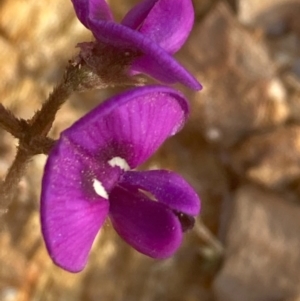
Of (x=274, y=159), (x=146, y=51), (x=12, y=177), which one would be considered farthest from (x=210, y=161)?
(x=146, y=51)

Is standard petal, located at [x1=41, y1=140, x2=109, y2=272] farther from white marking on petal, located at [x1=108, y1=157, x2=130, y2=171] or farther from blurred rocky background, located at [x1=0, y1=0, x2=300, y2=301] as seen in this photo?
blurred rocky background, located at [x1=0, y1=0, x2=300, y2=301]

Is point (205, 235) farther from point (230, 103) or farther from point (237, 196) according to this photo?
point (230, 103)

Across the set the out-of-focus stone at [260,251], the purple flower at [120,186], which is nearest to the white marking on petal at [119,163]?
the purple flower at [120,186]

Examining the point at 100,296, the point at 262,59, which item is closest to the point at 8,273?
the point at 100,296

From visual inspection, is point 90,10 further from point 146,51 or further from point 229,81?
point 229,81

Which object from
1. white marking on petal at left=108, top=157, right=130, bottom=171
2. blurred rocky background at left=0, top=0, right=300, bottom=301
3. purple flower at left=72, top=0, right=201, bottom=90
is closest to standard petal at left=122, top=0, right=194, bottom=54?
purple flower at left=72, top=0, right=201, bottom=90

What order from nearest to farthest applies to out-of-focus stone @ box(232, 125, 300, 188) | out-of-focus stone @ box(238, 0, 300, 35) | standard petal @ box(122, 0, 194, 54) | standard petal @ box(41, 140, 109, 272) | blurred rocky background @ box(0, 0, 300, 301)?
standard petal @ box(41, 140, 109, 272)
standard petal @ box(122, 0, 194, 54)
blurred rocky background @ box(0, 0, 300, 301)
out-of-focus stone @ box(232, 125, 300, 188)
out-of-focus stone @ box(238, 0, 300, 35)
